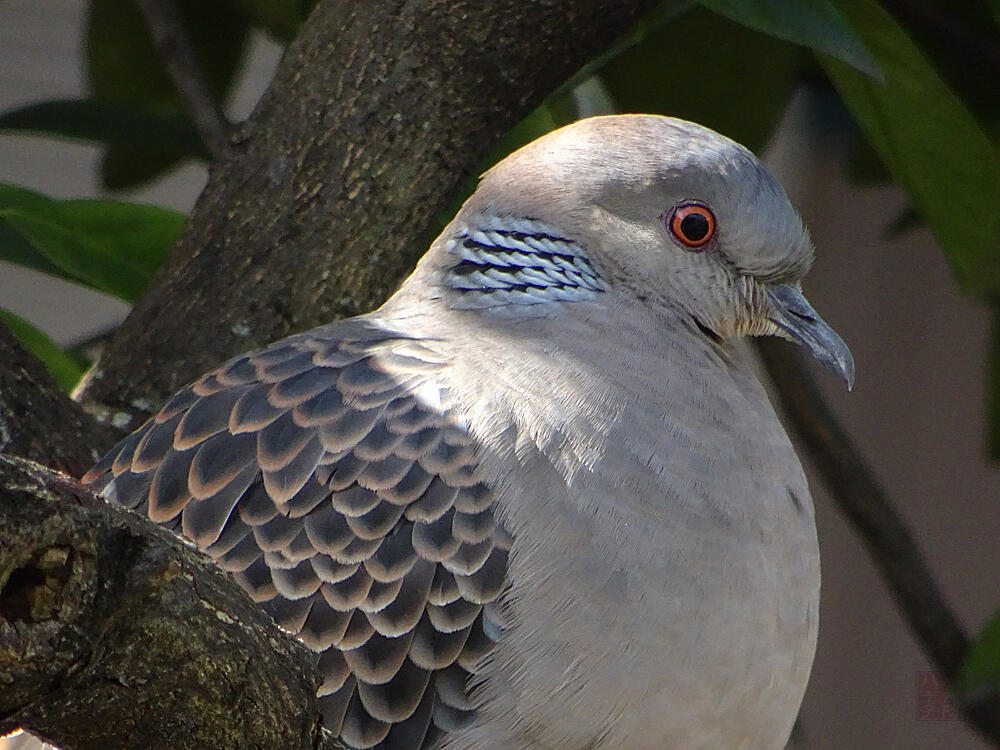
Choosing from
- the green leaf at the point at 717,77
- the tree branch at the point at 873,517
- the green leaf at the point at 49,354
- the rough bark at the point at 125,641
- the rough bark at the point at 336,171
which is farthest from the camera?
the tree branch at the point at 873,517

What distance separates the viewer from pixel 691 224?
1.76 m

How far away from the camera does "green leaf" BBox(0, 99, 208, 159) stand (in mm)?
2273

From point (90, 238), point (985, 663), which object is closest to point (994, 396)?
point (985, 663)

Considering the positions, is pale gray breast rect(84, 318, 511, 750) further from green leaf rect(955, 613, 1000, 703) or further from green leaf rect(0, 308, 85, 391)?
green leaf rect(955, 613, 1000, 703)

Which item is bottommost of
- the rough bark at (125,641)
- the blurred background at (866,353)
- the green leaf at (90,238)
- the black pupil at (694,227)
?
the blurred background at (866,353)

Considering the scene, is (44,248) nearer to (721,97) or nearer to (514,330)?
(514,330)

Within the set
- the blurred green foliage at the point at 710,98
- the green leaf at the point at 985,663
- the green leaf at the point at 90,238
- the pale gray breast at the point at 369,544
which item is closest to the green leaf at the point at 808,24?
the blurred green foliage at the point at 710,98

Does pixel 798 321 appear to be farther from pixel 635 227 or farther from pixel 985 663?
pixel 985 663

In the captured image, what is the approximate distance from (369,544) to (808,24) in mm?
827

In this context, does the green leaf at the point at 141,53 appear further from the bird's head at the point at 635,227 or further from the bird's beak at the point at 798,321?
the bird's beak at the point at 798,321

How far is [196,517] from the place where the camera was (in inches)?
57.5

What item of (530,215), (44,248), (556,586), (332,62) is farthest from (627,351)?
(44,248)

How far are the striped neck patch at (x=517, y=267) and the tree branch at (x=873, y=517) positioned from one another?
1.03m

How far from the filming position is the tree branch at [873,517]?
2.64 m
